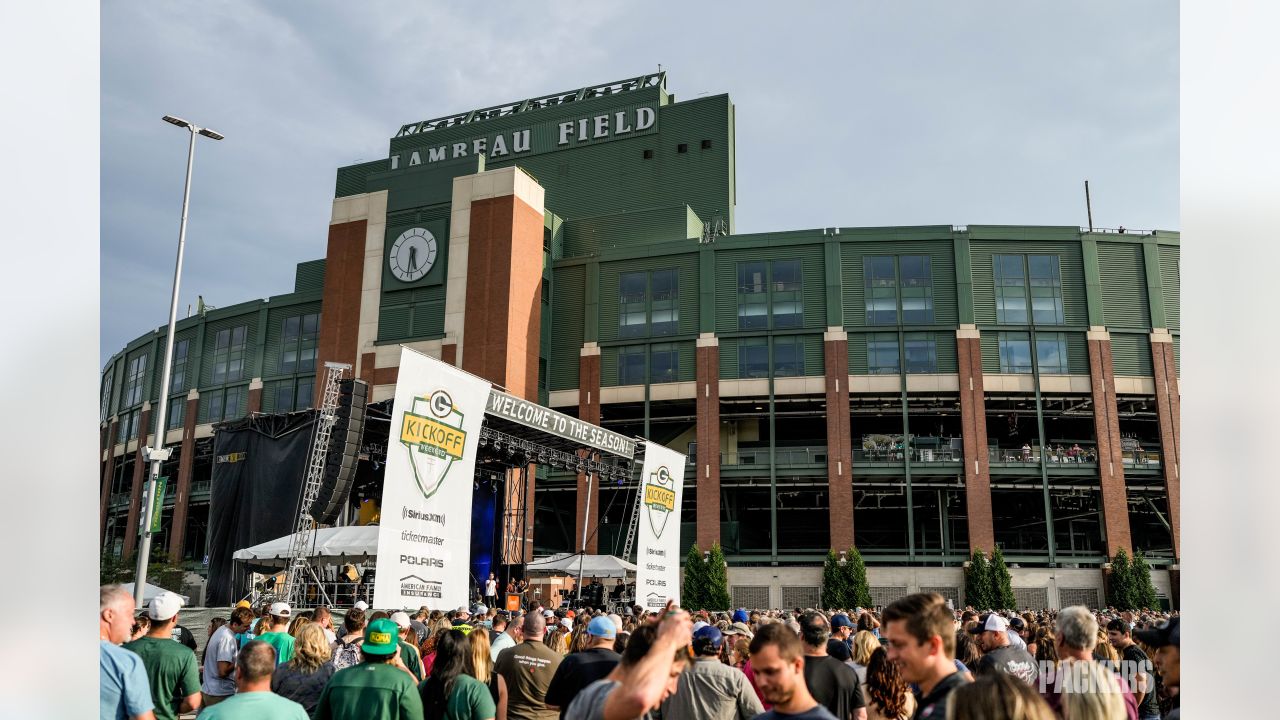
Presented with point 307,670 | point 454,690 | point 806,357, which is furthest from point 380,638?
point 806,357

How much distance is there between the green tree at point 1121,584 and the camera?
44562 mm

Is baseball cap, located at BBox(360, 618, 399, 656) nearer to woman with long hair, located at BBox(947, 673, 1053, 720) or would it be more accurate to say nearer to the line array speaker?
woman with long hair, located at BBox(947, 673, 1053, 720)

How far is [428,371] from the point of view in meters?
16.5

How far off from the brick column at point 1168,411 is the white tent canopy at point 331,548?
1541 inches

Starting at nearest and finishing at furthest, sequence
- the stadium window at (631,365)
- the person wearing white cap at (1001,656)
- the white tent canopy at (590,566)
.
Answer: the person wearing white cap at (1001,656) < the white tent canopy at (590,566) < the stadium window at (631,365)

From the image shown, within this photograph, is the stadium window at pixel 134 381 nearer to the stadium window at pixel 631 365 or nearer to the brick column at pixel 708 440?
the stadium window at pixel 631 365

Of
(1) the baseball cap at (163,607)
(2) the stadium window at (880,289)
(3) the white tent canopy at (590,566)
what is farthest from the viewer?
(2) the stadium window at (880,289)

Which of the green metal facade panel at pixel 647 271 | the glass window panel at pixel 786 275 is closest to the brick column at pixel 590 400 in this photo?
the green metal facade panel at pixel 647 271

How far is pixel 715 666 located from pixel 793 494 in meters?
48.7

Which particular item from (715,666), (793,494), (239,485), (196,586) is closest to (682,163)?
(793,494)

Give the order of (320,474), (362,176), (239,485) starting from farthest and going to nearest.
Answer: (362,176) < (239,485) < (320,474)

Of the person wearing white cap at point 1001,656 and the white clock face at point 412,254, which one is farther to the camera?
the white clock face at point 412,254

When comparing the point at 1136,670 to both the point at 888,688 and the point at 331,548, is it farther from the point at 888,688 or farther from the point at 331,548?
the point at 331,548
